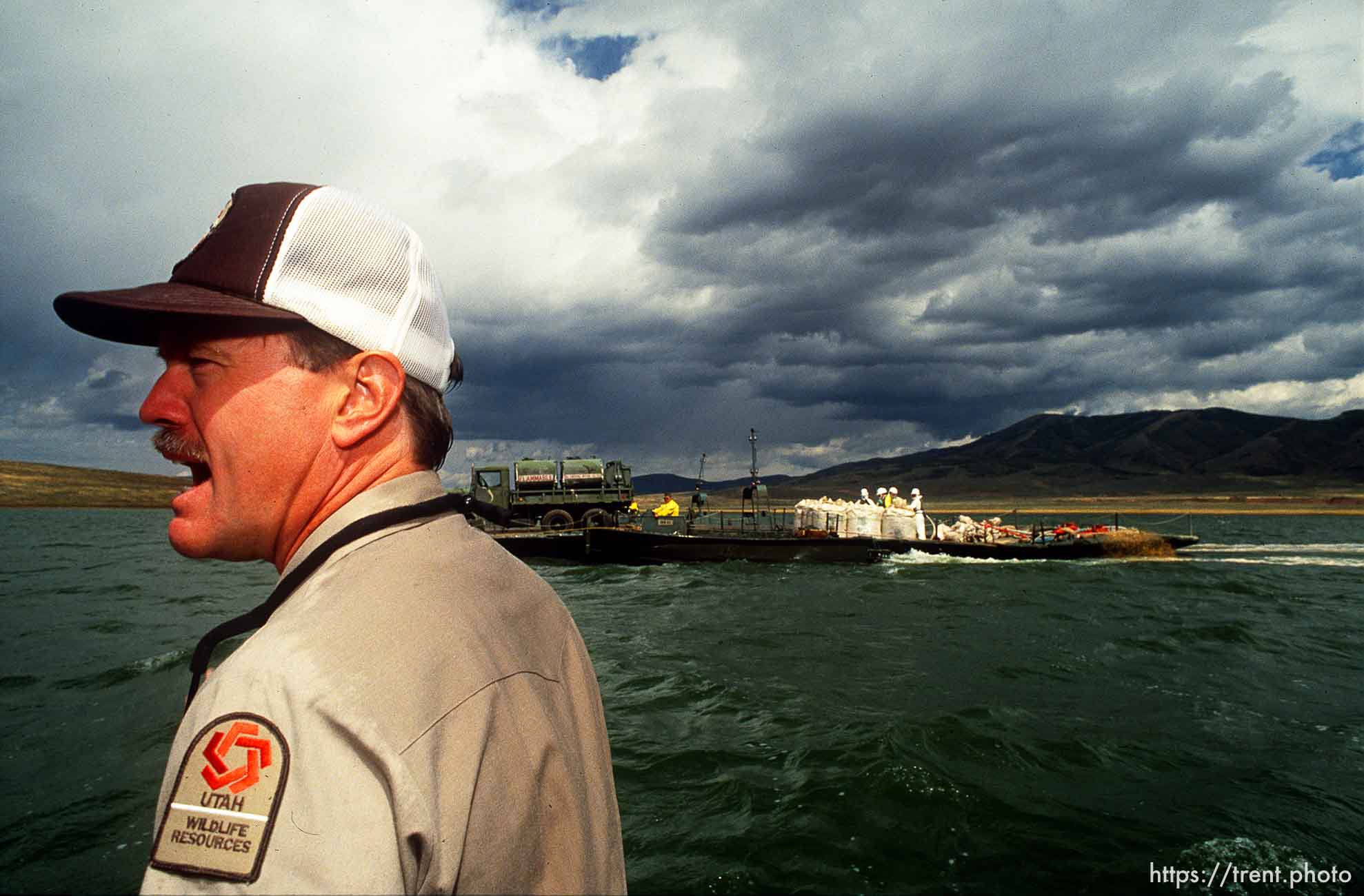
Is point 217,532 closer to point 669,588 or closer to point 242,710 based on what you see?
point 242,710

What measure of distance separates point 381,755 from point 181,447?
0.96 metres

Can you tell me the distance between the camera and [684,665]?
12992 millimetres

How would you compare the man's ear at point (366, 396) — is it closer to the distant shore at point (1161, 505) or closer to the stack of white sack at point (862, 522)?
the stack of white sack at point (862, 522)

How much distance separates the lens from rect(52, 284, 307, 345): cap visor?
139cm

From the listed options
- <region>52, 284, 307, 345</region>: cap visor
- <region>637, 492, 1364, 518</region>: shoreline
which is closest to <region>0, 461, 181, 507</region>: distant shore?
<region>637, 492, 1364, 518</region>: shoreline

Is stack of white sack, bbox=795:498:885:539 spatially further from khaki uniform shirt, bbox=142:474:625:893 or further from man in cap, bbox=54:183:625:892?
khaki uniform shirt, bbox=142:474:625:893

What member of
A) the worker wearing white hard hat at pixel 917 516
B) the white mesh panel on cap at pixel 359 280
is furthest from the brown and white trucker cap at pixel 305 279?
the worker wearing white hard hat at pixel 917 516

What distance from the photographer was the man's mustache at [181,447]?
5.09ft

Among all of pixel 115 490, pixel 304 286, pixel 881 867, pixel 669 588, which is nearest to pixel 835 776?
pixel 881 867

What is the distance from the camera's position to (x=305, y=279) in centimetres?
146

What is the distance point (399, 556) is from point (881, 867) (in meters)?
6.12

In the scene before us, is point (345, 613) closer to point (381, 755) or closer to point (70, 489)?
point (381, 755)

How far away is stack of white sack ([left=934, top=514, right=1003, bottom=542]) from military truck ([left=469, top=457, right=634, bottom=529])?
17.1 metres

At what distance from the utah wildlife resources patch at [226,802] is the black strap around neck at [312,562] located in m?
0.26
